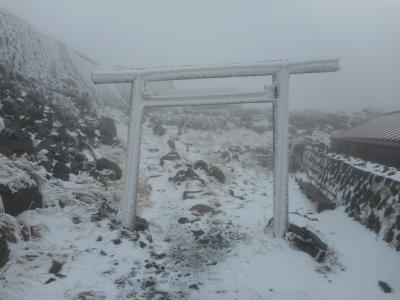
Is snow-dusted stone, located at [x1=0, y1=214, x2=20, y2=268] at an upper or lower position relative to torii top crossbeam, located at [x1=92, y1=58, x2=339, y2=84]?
lower

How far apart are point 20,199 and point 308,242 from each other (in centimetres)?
399

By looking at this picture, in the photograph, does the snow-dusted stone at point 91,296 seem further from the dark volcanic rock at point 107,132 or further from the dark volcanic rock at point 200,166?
the dark volcanic rock at point 107,132

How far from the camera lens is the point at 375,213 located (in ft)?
14.4

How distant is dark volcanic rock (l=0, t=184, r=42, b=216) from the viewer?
3609 mm

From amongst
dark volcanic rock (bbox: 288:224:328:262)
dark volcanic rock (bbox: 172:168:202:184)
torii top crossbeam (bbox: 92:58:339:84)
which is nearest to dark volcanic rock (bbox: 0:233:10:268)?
torii top crossbeam (bbox: 92:58:339:84)

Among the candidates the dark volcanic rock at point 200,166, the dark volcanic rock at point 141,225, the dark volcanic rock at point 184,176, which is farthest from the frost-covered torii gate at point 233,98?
the dark volcanic rock at point 200,166

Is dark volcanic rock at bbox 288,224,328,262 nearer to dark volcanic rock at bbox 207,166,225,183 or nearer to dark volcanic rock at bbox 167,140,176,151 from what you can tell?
dark volcanic rock at bbox 207,166,225,183

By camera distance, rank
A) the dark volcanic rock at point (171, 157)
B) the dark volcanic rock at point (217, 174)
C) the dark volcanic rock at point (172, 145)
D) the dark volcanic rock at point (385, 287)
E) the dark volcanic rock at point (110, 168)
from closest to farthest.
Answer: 1. the dark volcanic rock at point (385, 287)
2. the dark volcanic rock at point (110, 168)
3. the dark volcanic rock at point (217, 174)
4. the dark volcanic rock at point (171, 157)
5. the dark volcanic rock at point (172, 145)

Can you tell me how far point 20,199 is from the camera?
379cm

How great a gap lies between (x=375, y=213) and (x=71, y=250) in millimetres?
4412

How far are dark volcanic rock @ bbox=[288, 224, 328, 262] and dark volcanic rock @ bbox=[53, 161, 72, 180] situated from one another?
4092mm

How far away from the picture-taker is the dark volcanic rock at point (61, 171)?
524 centimetres

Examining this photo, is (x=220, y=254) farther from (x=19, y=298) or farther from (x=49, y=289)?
(x=19, y=298)

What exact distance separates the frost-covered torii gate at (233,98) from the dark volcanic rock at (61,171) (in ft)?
5.12
